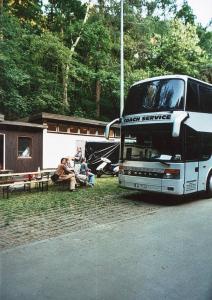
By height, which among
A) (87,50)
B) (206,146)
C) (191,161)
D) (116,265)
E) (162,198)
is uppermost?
(87,50)

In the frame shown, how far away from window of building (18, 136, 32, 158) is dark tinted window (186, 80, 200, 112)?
12151 millimetres

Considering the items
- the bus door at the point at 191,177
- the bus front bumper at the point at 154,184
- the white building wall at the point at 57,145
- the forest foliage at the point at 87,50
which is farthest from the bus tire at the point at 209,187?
the forest foliage at the point at 87,50

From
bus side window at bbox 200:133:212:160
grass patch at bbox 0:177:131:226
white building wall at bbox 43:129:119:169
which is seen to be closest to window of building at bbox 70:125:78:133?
white building wall at bbox 43:129:119:169

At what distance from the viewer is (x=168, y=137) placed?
1059 cm

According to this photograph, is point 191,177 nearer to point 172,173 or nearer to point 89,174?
point 172,173

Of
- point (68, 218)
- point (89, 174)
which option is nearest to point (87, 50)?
point (89, 174)

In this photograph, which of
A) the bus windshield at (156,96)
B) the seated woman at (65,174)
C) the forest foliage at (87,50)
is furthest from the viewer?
the forest foliage at (87,50)

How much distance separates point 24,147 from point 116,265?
1623 cm

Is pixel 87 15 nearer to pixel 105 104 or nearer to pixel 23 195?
pixel 105 104

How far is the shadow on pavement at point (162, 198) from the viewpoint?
11344mm

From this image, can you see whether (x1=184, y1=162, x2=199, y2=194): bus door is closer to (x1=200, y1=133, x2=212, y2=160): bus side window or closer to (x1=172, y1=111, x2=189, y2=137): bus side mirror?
(x1=200, y1=133, x2=212, y2=160): bus side window

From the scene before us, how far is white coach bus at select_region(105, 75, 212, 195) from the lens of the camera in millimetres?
10531

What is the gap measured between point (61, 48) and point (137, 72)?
7.39m

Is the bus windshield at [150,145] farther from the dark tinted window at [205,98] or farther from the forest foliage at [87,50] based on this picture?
the forest foliage at [87,50]
